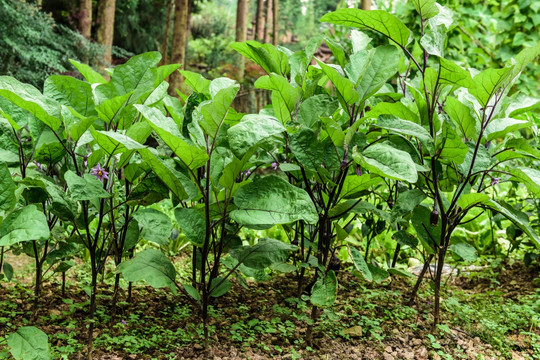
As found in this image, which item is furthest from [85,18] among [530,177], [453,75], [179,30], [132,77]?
[530,177]

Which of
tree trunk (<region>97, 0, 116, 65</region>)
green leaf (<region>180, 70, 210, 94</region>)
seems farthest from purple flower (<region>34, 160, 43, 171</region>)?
tree trunk (<region>97, 0, 116, 65</region>)

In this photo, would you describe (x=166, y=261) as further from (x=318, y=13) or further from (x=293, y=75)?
(x=318, y=13)

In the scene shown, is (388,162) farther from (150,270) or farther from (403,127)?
(150,270)

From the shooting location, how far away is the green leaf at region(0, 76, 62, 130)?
1120 mm

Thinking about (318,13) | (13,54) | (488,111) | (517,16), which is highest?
(318,13)

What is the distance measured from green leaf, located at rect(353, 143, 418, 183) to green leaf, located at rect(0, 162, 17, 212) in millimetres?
896

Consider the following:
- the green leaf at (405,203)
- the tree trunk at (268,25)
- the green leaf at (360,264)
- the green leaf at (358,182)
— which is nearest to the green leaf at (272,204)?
the green leaf at (358,182)

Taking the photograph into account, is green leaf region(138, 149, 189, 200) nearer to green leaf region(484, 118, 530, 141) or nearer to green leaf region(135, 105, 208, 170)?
green leaf region(135, 105, 208, 170)

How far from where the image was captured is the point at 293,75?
1.60m

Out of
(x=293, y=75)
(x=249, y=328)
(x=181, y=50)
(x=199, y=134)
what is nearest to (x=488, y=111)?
(x=293, y=75)

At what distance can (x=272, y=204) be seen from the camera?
1.21m

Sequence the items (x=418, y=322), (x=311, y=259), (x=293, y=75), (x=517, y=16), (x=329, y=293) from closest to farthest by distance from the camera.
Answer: (x=329, y=293)
(x=293, y=75)
(x=311, y=259)
(x=418, y=322)
(x=517, y=16)

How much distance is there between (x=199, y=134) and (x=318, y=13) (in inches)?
889

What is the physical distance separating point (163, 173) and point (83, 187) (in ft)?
0.71
